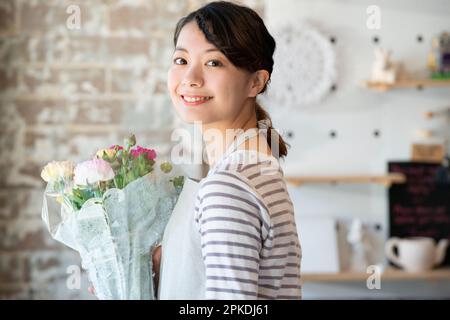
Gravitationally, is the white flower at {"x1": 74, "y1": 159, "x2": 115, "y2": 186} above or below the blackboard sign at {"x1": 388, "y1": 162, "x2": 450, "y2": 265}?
below

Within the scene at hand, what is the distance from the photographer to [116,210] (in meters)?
0.64

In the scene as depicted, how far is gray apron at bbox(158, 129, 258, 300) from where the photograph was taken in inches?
23.6

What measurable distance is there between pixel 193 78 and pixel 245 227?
0.48 feet

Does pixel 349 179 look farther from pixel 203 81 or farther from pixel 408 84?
pixel 203 81

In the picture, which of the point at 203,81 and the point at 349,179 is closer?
the point at 203,81

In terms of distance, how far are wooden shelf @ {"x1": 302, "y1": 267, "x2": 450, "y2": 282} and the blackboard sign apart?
0.11 m

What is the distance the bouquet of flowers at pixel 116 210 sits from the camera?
639 mm

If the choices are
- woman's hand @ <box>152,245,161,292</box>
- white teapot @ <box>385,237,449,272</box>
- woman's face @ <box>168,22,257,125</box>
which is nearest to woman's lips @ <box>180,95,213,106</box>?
woman's face @ <box>168,22,257,125</box>

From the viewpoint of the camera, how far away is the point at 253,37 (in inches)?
24.4

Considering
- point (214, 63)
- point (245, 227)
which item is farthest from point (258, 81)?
point (245, 227)

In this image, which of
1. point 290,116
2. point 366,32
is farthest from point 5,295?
point 366,32

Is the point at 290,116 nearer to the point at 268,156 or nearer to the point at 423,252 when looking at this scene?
the point at 423,252

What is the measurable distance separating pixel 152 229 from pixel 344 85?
1702 millimetres

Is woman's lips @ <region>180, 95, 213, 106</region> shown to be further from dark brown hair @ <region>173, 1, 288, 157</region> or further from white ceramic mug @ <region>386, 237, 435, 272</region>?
white ceramic mug @ <region>386, 237, 435, 272</region>
